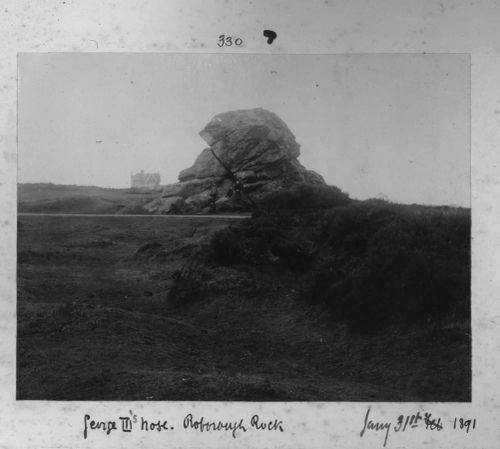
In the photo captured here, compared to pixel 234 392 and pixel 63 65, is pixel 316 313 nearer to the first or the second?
pixel 234 392

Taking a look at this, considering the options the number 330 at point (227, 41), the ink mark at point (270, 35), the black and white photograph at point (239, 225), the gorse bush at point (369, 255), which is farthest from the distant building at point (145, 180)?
the ink mark at point (270, 35)

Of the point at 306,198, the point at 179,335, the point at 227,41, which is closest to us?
the point at 227,41

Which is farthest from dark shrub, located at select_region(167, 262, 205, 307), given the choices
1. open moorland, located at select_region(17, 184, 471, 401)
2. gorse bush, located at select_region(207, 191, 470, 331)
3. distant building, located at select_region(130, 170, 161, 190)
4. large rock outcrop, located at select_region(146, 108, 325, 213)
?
distant building, located at select_region(130, 170, 161, 190)

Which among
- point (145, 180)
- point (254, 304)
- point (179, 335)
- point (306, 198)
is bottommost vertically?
point (179, 335)

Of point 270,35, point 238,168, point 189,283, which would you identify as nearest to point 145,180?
point 238,168

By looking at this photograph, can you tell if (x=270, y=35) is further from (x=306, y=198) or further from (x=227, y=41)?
(x=306, y=198)

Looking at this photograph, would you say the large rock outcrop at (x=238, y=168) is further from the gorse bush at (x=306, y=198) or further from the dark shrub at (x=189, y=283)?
the dark shrub at (x=189, y=283)

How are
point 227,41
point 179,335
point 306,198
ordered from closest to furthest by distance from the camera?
point 227,41
point 179,335
point 306,198
